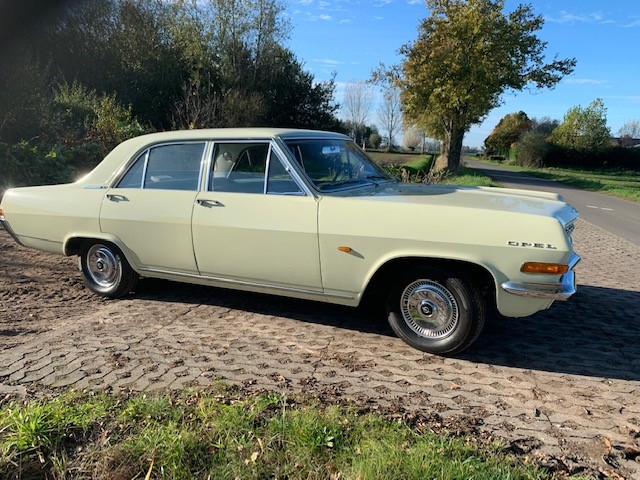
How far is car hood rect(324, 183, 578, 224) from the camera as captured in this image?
3543mm

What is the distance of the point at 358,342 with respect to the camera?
4008mm

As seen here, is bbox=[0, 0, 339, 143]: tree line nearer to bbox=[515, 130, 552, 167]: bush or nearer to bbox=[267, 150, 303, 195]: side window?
bbox=[267, 150, 303, 195]: side window

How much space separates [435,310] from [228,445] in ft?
6.05

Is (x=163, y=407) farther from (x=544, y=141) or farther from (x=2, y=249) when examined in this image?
(x=544, y=141)

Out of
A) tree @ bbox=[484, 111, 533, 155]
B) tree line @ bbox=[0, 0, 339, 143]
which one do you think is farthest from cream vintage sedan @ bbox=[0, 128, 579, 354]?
tree @ bbox=[484, 111, 533, 155]

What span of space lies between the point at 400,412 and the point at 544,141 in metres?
48.6

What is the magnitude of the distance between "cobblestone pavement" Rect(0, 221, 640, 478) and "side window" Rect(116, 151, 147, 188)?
1.20m

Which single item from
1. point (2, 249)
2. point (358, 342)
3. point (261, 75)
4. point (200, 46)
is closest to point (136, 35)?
point (200, 46)

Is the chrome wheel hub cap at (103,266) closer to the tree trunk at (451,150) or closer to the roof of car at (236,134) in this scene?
the roof of car at (236,134)

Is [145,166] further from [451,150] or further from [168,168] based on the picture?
[451,150]

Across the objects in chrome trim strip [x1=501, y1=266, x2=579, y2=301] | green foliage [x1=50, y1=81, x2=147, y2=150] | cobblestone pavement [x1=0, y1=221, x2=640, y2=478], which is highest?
green foliage [x1=50, y1=81, x2=147, y2=150]

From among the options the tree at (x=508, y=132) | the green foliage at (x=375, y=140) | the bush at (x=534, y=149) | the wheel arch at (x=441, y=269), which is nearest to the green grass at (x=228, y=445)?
the wheel arch at (x=441, y=269)

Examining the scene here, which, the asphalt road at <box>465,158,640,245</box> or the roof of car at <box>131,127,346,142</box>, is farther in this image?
the asphalt road at <box>465,158,640,245</box>

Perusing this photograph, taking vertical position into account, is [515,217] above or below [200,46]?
below
